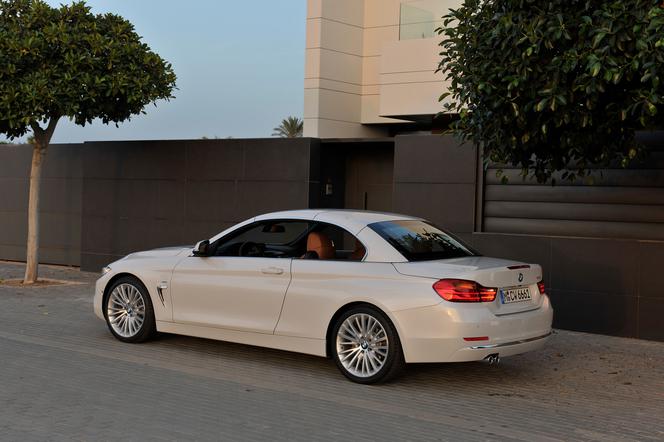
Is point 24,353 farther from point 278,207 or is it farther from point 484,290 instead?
point 278,207

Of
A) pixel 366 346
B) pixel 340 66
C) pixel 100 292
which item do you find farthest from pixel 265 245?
pixel 340 66

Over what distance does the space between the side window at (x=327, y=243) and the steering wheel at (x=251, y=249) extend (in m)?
0.69

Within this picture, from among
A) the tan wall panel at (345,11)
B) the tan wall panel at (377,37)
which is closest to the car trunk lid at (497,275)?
the tan wall panel at (345,11)

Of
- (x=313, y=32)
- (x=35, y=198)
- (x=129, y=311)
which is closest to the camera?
(x=129, y=311)

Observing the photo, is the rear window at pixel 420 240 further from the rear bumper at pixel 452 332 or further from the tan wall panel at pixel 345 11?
the tan wall panel at pixel 345 11

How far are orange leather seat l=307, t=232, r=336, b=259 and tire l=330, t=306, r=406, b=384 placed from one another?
0.85m

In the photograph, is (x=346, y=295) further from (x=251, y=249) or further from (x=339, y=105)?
(x=339, y=105)

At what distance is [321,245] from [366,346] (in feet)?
4.06

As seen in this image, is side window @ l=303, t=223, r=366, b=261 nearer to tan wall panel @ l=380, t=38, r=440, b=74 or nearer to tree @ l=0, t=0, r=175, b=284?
tree @ l=0, t=0, r=175, b=284

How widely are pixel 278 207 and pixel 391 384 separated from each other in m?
7.27

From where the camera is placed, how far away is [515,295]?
23.2 feet

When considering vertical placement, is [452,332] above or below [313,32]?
below

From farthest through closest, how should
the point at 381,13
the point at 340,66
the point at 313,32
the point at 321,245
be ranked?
the point at 381,13, the point at 340,66, the point at 313,32, the point at 321,245

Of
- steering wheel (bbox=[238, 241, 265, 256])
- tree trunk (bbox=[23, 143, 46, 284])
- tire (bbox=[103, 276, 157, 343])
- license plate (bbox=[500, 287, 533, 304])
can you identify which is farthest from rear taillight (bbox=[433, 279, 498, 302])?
tree trunk (bbox=[23, 143, 46, 284])
